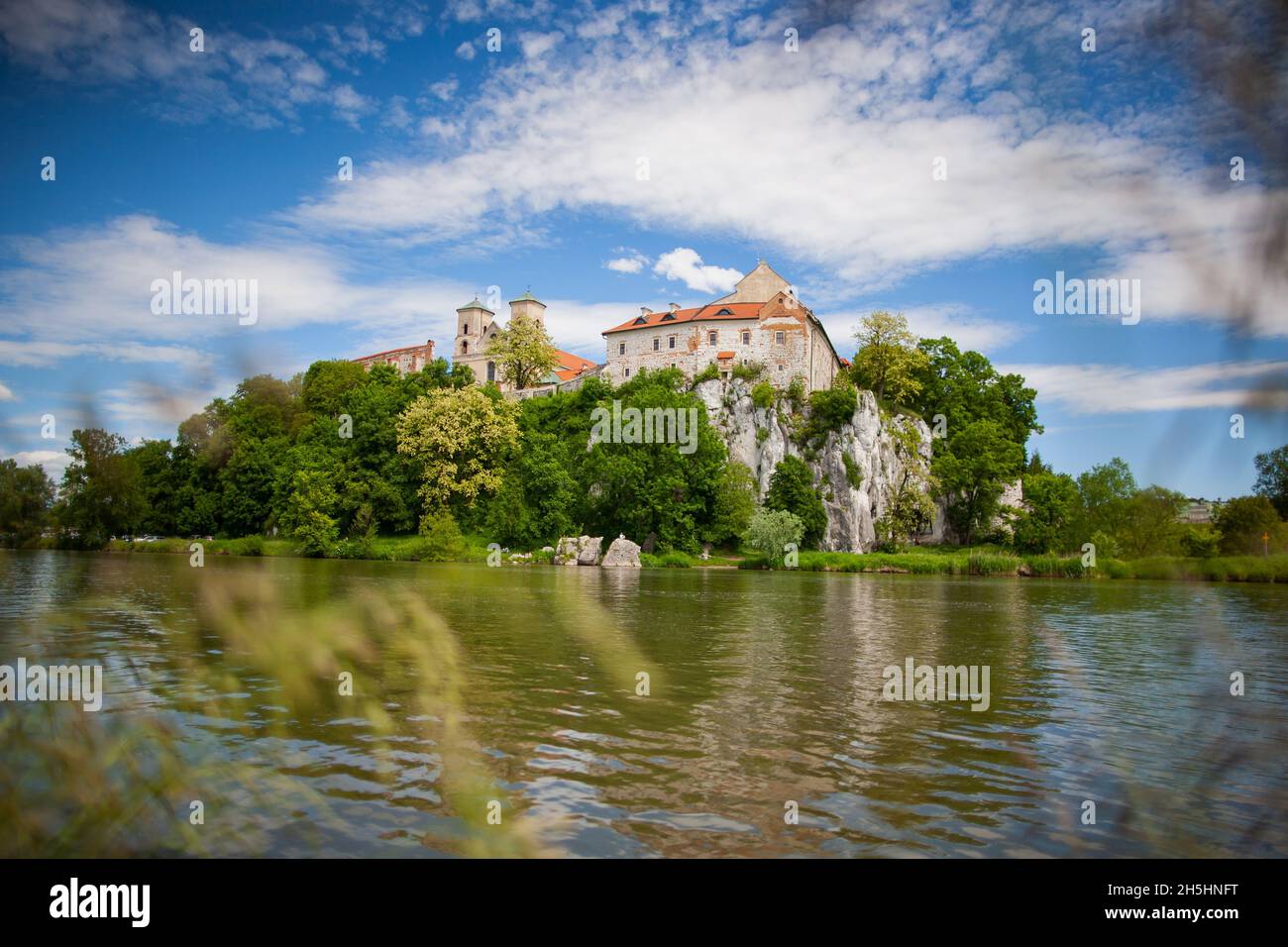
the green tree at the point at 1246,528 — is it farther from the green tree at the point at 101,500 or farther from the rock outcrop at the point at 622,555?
the rock outcrop at the point at 622,555

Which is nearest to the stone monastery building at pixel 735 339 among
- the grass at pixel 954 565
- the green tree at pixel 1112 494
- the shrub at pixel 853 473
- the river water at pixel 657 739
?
the shrub at pixel 853 473

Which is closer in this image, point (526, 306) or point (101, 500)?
point (101, 500)

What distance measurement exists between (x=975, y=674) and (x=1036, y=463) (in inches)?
4015

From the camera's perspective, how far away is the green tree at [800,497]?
77750 millimetres

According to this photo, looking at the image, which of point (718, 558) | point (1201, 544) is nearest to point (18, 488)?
point (1201, 544)

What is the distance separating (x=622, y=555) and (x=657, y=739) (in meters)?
57.0

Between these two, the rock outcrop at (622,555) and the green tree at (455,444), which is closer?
the rock outcrop at (622,555)

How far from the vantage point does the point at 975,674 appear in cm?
1694

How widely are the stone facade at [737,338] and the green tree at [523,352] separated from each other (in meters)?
9.26

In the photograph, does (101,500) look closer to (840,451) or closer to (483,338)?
(840,451)

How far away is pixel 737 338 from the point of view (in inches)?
3730

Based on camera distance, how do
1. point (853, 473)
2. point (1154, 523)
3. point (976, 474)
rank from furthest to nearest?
point (976, 474), point (853, 473), point (1154, 523)
